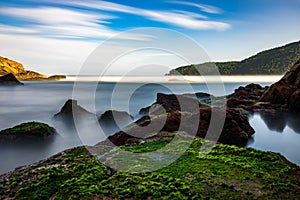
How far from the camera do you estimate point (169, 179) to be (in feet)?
34.2

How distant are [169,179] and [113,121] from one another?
21743 millimetres

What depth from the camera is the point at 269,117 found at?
33.0 metres

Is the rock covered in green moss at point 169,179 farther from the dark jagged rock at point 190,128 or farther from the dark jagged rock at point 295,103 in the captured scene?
the dark jagged rock at point 295,103

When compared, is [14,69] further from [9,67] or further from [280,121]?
[280,121]

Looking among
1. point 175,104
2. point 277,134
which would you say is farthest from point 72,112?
point 277,134

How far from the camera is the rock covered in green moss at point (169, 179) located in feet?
31.1

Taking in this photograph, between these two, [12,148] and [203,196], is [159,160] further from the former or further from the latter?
[12,148]

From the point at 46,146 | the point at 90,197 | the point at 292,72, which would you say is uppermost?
the point at 292,72

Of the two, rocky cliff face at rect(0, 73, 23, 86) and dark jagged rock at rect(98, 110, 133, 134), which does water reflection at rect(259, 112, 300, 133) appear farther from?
rocky cliff face at rect(0, 73, 23, 86)

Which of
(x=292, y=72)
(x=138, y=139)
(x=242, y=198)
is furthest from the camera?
(x=292, y=72)

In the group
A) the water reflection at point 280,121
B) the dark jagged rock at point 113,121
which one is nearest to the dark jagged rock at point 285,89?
the water reflection at point 280,121

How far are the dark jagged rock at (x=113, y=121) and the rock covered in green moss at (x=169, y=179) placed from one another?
53.0 feet

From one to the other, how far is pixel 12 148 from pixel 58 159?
380 inches

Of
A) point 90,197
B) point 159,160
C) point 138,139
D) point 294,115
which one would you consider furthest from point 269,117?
point 90,197
